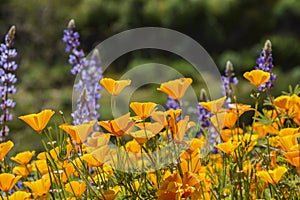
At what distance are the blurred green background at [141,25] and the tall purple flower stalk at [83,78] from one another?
4839 millimetres

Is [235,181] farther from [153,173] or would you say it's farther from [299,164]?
[299,164]

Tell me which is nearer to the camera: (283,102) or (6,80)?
(283,102)

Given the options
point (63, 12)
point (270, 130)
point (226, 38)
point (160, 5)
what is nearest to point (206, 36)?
point (226, 38)

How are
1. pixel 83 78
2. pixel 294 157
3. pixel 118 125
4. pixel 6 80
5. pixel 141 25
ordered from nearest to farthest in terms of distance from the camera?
pixel 294 157
pixel 118 125
pixel 6 80
pixel 83 78
pixel 141 25

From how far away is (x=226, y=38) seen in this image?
920 centimetres

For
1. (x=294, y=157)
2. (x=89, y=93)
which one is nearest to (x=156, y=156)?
(x=294, y=157)

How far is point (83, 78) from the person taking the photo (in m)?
2.10

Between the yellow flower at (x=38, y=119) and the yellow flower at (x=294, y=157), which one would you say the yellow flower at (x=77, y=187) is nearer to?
the yellow flower at (x=38, y=119)

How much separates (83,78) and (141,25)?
7.69 metres

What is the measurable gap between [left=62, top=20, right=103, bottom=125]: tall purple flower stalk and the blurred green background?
4839 mm

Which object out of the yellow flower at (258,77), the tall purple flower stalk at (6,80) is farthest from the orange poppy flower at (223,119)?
the tall purple flower stalk at (6,80)

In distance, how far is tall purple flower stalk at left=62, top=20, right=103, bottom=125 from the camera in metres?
1.85

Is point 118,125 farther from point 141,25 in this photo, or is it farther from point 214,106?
point 141,25

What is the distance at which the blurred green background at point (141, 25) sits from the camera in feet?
24.8
